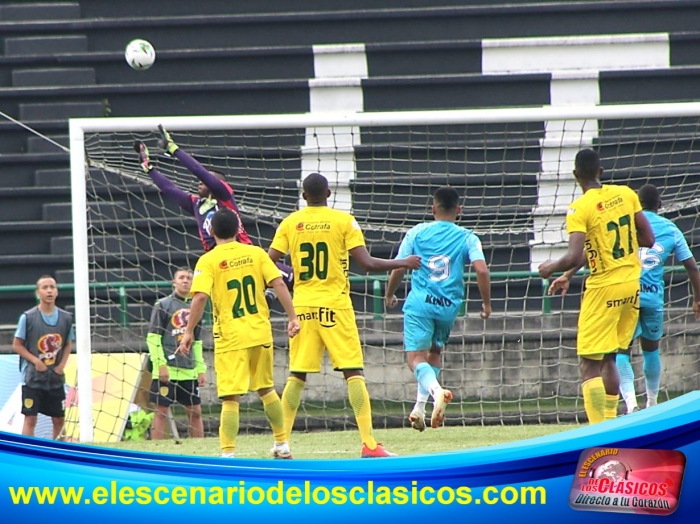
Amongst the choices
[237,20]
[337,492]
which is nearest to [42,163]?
[237,20]

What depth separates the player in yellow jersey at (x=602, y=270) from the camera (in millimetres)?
7059

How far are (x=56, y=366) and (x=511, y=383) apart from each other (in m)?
4.60

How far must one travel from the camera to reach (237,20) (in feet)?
45.1

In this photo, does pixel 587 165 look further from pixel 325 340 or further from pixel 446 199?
pixel 325 340

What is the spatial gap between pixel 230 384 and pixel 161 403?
313 centimetres

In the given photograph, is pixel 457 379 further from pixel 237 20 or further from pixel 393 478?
pixel 393 478

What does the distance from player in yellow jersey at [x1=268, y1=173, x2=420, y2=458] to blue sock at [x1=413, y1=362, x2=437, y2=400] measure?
46 centimetres

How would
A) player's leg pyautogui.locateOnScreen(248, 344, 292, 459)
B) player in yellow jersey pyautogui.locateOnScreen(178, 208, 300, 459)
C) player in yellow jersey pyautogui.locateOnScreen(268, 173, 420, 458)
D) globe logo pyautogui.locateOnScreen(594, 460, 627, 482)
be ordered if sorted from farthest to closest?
player in yellow jersey pyautogui.locateOnScreen(268, 173, 420, 458) < player's leg pyautogui.locateOnScreen(248, 344, 292, 459) < player in yellow jersey pyautogui.locateOnScreen(178, 208, 300, 459) < globe logo pyautogui.locateOnScreen(594, 460, 627, 482)

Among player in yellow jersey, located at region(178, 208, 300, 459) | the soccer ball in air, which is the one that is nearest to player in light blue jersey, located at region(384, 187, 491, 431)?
player in yellow jersey, located at region(178, 208, 300, 459)

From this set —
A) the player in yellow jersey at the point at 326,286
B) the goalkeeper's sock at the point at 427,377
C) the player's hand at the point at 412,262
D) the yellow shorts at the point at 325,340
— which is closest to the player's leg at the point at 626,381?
the goalkeeper's sock at the point at 427,377

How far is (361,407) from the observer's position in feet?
23.4

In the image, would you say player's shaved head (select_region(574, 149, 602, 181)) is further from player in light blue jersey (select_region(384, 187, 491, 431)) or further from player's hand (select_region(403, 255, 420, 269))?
player's hand (select_region(403, 255, 420, 269))

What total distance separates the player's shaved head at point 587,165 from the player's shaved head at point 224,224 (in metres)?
2.30

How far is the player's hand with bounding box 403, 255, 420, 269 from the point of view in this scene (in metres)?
7.22
